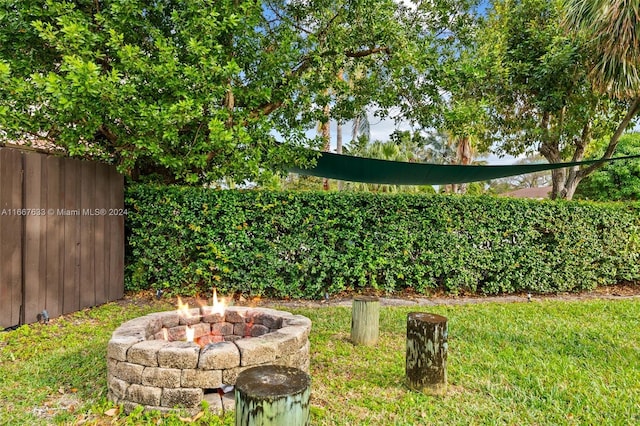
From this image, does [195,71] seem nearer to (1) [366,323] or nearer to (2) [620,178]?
(1) [366,323]

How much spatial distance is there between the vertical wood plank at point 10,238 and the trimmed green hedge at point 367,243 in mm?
1453

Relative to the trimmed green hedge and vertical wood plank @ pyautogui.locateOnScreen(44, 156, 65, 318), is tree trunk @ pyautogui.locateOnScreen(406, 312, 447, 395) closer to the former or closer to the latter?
the trimmed green hedge

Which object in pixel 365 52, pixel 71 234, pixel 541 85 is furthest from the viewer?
pixel 541 85

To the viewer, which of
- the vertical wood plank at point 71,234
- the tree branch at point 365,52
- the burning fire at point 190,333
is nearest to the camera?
the burning fire at point 190,333

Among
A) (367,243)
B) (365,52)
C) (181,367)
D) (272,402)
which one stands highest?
(365,52)

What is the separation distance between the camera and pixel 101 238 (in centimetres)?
477

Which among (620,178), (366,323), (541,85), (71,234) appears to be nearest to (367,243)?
(366,323)

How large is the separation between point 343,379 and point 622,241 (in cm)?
597

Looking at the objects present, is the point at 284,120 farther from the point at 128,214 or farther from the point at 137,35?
the point at 128,214

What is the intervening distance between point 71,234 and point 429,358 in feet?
13.3

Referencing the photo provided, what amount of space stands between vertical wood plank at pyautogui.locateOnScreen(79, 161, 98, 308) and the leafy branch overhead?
1.13 feet

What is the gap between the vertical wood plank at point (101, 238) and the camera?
471 centimetres

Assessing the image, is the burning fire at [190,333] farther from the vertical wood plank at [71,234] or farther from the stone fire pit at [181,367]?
the vertical wood plank at [71,234]

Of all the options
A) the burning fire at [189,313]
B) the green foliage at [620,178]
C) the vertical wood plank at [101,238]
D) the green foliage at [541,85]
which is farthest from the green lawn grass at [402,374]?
the green foliage at [620,178]
